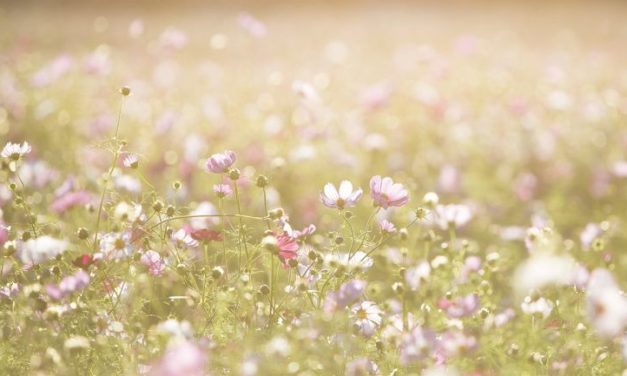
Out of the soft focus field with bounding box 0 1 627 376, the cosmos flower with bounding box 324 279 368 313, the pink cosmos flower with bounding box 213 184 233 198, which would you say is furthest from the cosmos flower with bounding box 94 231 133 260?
the cosmos flower with bounding box 324 279 368 313

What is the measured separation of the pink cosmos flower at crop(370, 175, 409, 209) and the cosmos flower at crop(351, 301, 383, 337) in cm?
20

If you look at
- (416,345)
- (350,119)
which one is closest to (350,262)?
(416,345)

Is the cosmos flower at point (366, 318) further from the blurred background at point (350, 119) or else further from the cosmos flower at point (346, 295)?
the blurred background at point (350, 119)

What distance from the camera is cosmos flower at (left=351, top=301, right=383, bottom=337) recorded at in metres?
1.29

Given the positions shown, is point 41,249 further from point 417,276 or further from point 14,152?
point 417,276

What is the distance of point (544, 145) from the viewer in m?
3.16

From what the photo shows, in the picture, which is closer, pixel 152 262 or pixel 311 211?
pixel 152 262

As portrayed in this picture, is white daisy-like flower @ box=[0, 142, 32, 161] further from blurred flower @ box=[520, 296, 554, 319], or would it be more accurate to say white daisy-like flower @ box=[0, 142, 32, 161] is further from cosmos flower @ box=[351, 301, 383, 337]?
blurred flower @ box=[520, 296, 554, 319]

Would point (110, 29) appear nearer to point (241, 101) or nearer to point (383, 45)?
point (383, 45)

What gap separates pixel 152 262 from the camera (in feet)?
4.43

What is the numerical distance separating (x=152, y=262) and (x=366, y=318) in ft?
1.37

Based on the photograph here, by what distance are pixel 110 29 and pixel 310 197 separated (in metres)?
5.99

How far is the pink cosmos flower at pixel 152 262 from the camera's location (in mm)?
1347

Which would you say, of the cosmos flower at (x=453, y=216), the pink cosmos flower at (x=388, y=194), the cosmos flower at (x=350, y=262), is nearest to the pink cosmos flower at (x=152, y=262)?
the cosmos flower at (x=350, y=262)
